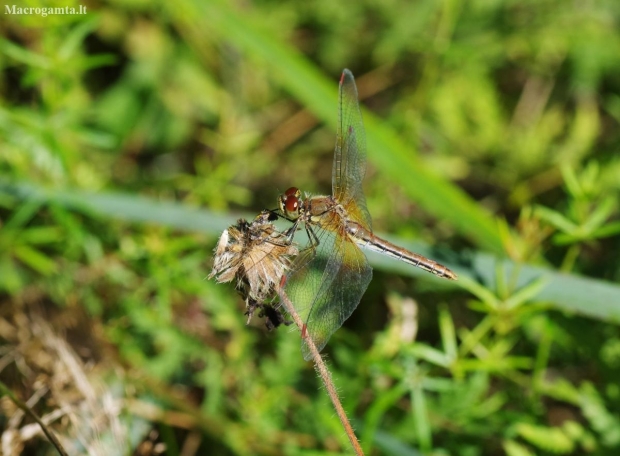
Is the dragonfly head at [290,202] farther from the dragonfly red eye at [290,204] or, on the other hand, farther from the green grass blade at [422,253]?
the green grass blade at [422,253]

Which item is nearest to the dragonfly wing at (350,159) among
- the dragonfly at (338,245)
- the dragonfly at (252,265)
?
the dragonfly at (338,245)

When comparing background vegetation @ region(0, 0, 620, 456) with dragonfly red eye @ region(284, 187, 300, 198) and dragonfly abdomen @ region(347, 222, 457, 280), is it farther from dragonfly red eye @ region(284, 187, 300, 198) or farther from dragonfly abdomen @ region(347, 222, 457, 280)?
dragonfly red eye @ region(284, 187, 300, 198)

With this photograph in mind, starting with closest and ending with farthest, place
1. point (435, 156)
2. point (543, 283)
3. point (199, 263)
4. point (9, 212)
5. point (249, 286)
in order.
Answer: point (249, 286) < point (543, 283) < point (199, 263) < point (9, 212) < point (435, 156)

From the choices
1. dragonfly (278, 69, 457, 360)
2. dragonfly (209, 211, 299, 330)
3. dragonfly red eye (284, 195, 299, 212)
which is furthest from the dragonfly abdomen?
dragonfly (209, 211, 299, 330)

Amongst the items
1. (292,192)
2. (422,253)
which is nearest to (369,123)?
(422,253)

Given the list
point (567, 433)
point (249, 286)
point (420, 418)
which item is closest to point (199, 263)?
point (420, 418)

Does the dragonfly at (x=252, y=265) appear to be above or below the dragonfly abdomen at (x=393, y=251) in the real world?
below

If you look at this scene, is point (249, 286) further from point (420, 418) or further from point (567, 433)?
→ point (567, 433)
